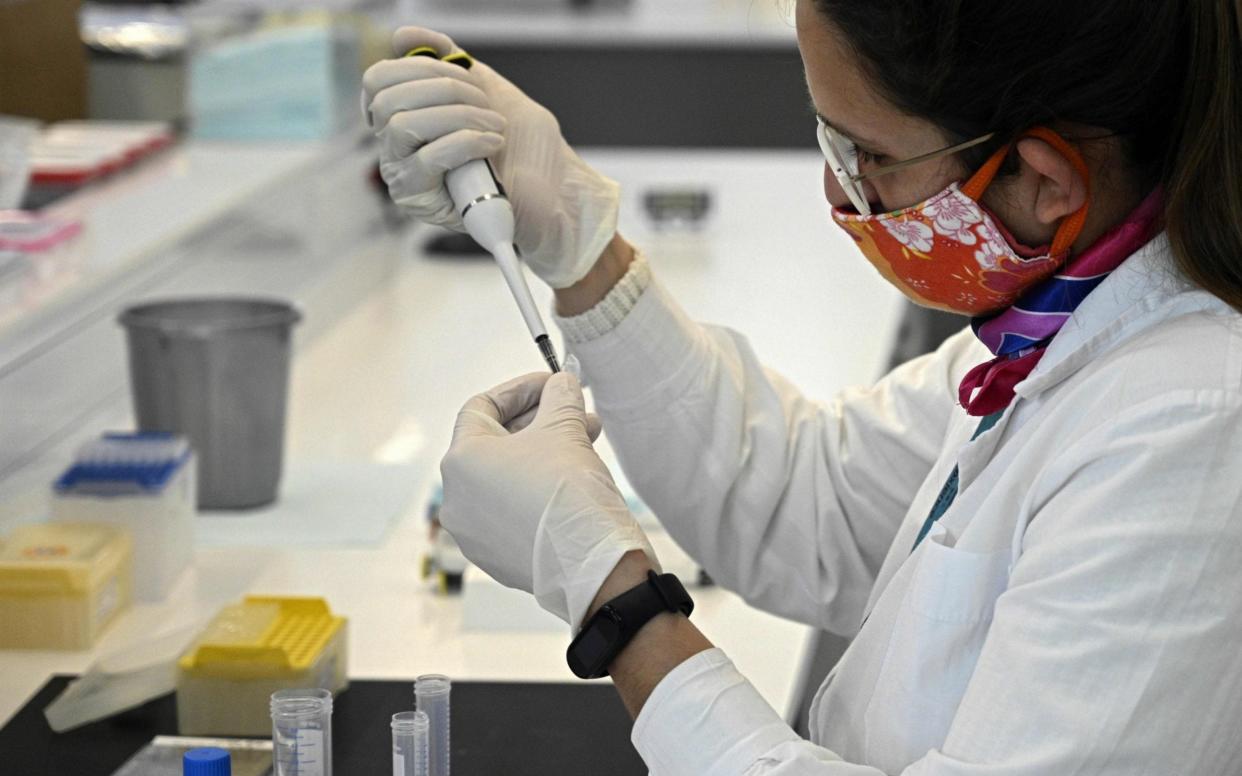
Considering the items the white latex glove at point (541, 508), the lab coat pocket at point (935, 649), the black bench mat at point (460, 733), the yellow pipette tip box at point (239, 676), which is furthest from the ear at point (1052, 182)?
the yellow pipette tip box at point (239, 676)

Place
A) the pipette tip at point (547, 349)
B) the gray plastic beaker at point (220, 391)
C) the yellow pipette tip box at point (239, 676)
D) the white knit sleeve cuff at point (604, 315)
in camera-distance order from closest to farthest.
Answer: the pipette tip at point (547, 349)
the yellow pipette tip box at point (239, 676)
the white knit sleeve cuff at point (604, 315)
the gray plastic beaker at point (220, 391)

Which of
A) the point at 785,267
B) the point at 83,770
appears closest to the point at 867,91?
the point at 83,770

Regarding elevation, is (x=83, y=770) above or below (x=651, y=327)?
below

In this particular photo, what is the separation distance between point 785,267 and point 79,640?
233 cm

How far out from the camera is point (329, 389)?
2.76m

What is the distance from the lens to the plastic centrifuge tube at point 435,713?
4.29ft

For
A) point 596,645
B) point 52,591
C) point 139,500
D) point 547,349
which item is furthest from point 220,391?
point 596,645

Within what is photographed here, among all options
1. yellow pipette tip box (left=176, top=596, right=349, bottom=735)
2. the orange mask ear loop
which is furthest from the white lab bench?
the orange mask ear loop

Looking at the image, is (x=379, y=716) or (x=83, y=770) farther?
Answer: (x=379, y=716)

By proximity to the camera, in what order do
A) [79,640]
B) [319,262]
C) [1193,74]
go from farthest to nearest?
[319,262] < [79,640] < [1193,74]

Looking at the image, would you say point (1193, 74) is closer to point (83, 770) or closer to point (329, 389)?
point (83, 770)

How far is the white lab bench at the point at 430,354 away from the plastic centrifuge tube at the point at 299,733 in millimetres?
385

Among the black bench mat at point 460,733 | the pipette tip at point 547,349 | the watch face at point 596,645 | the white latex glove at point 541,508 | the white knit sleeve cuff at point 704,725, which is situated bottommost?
the black bench mat at point 460,733

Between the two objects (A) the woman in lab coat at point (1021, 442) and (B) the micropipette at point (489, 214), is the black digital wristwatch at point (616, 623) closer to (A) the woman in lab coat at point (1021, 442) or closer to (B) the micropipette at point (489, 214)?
(A) the woman in lab coat at point (1021, 442)
